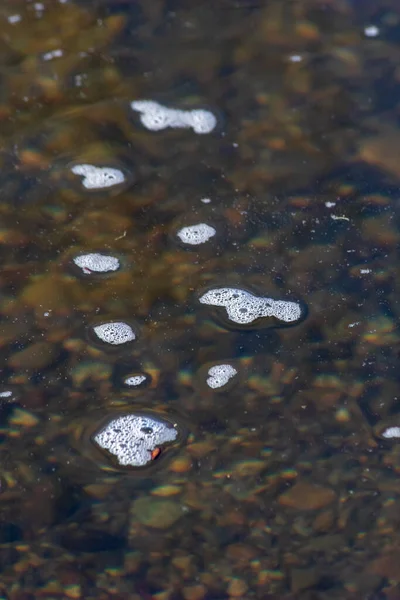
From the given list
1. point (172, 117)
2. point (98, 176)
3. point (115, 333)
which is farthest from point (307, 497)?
point (172, 117)

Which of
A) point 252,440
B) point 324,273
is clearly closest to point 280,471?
point 252,440

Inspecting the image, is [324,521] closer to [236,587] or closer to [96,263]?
[236,587]

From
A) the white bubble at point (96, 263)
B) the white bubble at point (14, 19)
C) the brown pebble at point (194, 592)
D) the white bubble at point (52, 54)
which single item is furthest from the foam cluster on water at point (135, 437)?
the white bubble at point (14, 19)

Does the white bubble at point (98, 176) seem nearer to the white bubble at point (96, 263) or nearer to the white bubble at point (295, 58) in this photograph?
the white bubble at point (96, 263)

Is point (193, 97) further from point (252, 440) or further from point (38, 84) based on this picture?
point (252, 440)

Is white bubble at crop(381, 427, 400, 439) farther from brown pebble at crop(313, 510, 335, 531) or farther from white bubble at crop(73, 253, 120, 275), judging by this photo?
white bubble at crop(73, 253, 120, 275)

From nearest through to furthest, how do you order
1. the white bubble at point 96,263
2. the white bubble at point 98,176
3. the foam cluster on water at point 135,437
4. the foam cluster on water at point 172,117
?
1. the foam cluster on water at point 135,437
2. the white bubble at point 96,263
3. the white bubble at point 98,176
4. the foam cluster on water at point 172,117
